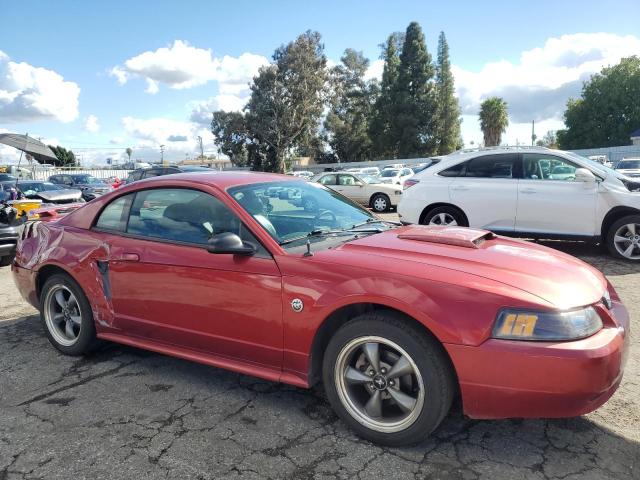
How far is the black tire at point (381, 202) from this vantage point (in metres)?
16.4

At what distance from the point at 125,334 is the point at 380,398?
205cm

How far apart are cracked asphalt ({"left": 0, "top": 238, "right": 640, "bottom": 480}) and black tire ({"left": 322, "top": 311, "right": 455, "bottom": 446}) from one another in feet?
0.32

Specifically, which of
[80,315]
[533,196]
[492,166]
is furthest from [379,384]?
[492,166]

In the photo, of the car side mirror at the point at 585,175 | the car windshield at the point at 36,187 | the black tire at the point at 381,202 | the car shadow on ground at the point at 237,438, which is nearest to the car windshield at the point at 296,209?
the car shadow on ground at the point at 237,438

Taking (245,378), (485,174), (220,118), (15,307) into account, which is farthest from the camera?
(220,118)

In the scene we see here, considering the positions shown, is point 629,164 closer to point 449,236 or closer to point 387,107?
point 449,236

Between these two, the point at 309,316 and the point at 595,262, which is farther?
the point at 595,262

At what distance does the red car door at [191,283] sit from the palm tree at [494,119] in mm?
62573

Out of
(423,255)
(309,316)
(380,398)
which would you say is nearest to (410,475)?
(380,398)

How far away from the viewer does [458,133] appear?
58094mm

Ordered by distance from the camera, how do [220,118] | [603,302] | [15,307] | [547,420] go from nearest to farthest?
1. [603,302]
2. [547,420]
3. [15,307]
4. [220,118]

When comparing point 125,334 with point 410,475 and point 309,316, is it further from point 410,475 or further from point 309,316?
point 410,475

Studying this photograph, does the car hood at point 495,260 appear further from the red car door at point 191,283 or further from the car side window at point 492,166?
the car side window at point 492,166

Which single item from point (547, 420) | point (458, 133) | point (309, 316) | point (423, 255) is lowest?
point (547, 420)
